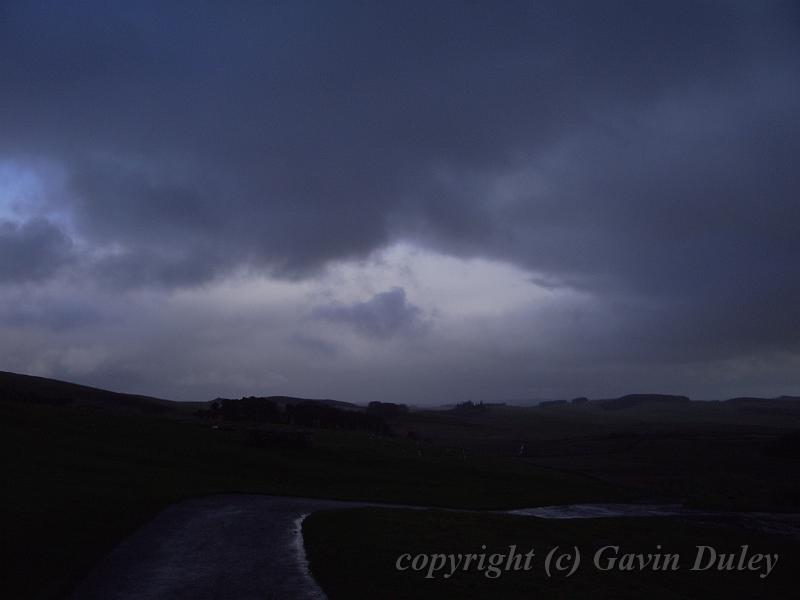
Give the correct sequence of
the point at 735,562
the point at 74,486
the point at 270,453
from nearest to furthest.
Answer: the point at 735,562 → the point at 74,486 → the point at 270,453

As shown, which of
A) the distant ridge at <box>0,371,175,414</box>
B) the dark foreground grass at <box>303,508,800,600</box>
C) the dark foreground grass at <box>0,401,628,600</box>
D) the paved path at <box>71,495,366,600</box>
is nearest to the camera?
the paved path at <box>71,495,366,600</box>

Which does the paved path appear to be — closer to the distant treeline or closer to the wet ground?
the wet ground

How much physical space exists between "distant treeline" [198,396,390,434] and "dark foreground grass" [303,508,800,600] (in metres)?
66.3

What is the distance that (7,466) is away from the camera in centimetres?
3875

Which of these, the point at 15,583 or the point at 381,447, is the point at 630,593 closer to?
the point at 15,583

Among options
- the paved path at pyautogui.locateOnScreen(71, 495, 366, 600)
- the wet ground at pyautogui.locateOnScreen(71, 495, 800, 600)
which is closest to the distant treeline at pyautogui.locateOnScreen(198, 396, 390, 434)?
the wet ground at pyautogui.locateOnScreen(71, 495, 800, 600)

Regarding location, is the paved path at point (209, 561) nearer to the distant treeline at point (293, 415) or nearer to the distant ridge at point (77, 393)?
the distant treeline at point (293, 415)

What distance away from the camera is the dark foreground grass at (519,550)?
63.1 feet

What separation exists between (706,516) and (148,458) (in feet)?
131

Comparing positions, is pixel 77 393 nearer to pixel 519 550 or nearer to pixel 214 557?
pixel 214 557

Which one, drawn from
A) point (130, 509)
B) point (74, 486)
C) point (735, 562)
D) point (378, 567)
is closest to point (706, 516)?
point (735, 562)

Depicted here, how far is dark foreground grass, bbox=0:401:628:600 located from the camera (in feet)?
78.8

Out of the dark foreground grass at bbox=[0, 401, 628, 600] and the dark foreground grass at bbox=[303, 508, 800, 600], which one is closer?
the dark foreground grass at bbox=[303, 508, 800, 600]

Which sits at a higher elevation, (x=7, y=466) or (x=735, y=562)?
(x=7, y=466)
